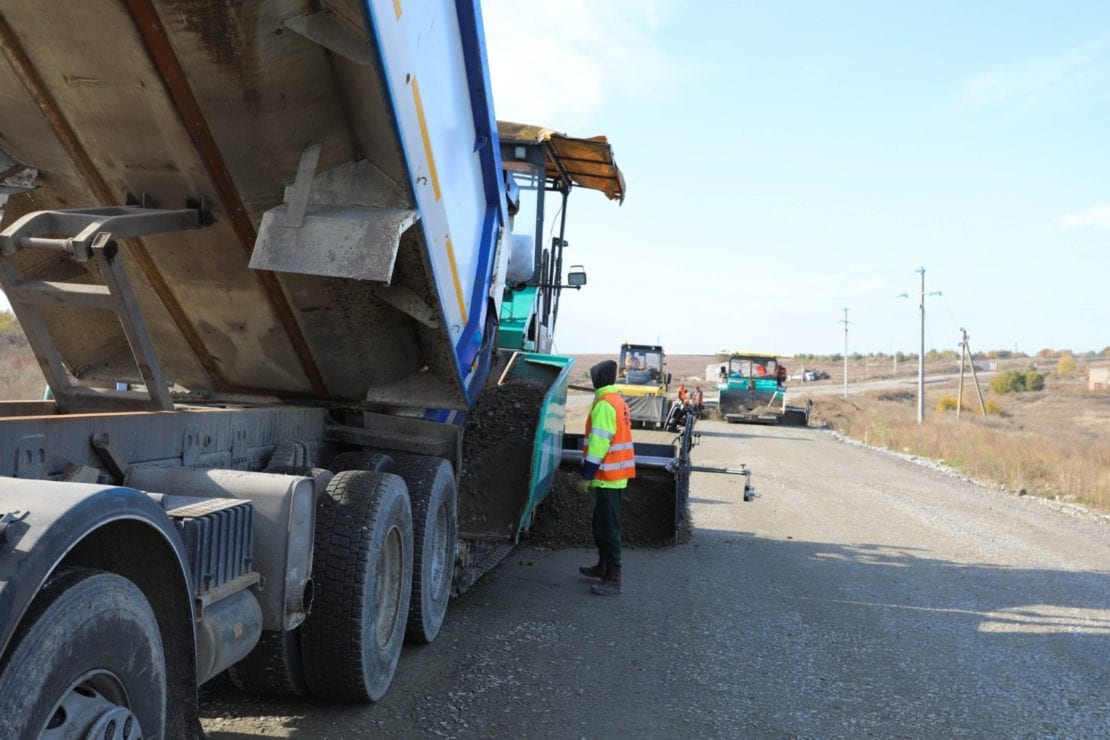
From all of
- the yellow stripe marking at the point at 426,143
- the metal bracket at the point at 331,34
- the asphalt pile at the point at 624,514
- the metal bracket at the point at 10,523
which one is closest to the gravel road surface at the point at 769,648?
the asphalt pile at the point at 624,514

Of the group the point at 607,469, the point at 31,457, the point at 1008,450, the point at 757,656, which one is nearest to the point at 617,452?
the point at 607,469

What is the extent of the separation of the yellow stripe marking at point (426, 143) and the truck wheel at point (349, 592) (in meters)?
1.34

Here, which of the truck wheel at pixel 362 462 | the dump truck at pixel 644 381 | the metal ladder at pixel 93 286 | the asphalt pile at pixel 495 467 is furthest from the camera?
the dump truck at pixel 644 381

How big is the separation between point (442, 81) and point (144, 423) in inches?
74.4

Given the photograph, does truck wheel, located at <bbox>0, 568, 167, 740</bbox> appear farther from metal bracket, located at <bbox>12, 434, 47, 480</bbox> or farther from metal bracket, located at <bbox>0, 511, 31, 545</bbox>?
metal bracket, located at <bbox>12, 434, 47, 480</bbox>

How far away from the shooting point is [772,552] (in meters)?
8.82

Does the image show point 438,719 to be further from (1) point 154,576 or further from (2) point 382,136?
(2) point 382,136

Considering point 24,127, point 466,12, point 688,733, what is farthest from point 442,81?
point 688,733

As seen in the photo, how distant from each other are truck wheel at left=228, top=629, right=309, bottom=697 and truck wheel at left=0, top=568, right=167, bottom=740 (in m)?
1.52

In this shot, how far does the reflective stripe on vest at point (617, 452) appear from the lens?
7215 mm

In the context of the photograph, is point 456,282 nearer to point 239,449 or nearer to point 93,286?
point 239,449

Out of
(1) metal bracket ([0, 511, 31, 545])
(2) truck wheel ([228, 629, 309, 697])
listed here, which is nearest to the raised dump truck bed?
(2) truck wheel ([228, 629, 309, 697])

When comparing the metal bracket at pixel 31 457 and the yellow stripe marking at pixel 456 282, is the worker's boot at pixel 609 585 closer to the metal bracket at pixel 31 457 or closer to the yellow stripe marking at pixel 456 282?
the yellow stripe marking at pixel 456 282

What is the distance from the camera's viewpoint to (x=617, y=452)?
7250mm
